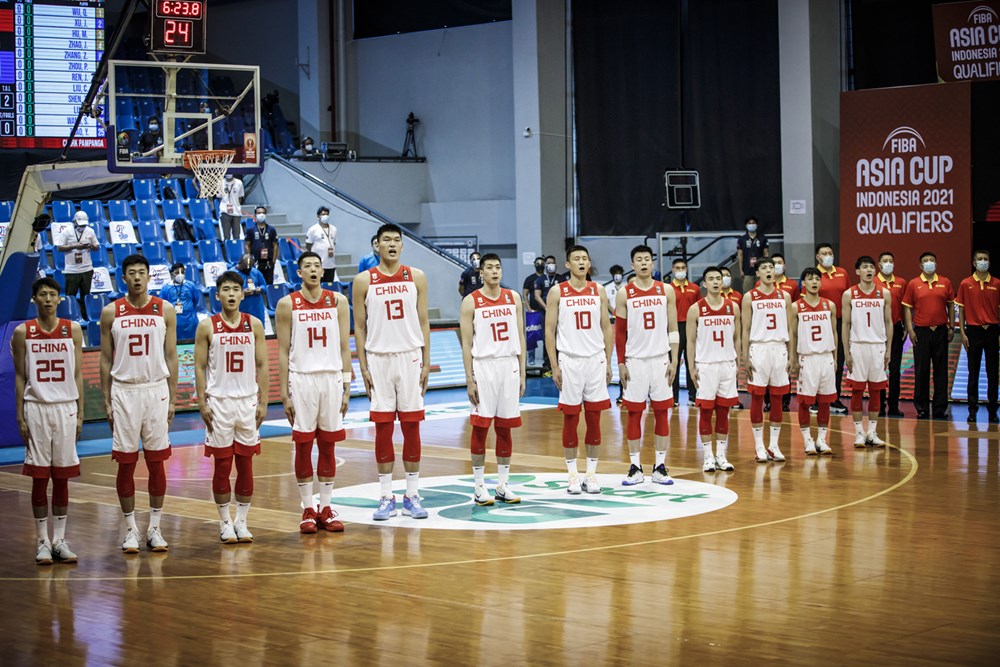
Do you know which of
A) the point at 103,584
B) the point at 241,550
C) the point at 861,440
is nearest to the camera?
the point at 103,584

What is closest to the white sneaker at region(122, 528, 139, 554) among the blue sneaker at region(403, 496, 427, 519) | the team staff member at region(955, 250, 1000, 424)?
the blue sneaker at region(403, 496, 427, 519)

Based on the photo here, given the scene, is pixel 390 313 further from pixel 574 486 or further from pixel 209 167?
pixel 209 167

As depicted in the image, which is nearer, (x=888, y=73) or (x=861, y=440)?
(x=861, y=440)

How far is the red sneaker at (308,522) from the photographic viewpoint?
9.18m

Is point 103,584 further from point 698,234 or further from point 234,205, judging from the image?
point 698,234

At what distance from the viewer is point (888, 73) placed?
2261cm

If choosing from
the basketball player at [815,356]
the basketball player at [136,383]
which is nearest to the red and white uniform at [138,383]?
the basketball player at [136,383]

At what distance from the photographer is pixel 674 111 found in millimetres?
24422

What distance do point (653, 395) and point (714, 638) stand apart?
5.05 m

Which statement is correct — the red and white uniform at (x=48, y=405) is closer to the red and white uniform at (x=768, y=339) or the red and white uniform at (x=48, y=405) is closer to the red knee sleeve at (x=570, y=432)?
the red knee sleeve at (x=570, y=432)

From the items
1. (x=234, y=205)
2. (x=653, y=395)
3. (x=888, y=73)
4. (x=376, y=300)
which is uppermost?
(x=888, y=73)

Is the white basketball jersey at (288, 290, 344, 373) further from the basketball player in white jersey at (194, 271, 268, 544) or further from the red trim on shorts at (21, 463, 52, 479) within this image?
the red trim on shorts at (21, 463, 52, 479)

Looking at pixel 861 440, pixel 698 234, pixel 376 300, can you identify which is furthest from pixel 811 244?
pixel 376 300

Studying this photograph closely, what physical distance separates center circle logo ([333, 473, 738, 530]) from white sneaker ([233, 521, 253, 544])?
1074mm
